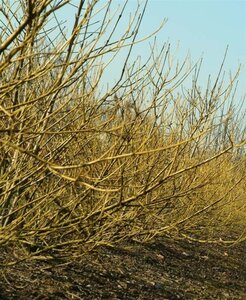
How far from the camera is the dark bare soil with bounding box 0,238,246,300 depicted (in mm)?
5531

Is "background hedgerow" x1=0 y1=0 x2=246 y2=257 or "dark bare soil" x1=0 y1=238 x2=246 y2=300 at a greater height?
"background hedgerow" x1=0 y1=0 x2=246 y2=257

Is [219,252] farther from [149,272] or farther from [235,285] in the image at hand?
[149,272]

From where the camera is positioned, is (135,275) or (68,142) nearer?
(68,142)

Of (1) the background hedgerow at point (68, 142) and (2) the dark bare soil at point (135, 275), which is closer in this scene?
(1) the background hedgerow at point (68, 142)

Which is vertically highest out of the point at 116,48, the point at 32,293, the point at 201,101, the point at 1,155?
the point at 201,101

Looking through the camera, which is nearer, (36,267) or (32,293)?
(32,293)

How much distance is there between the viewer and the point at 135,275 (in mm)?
7168

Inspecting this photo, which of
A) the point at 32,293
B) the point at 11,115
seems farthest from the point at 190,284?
the point at 11,115

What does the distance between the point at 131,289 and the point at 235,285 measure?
8.59 feet

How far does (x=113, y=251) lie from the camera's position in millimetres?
8289

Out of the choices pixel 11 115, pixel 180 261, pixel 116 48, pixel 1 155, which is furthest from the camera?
pixel 180 261

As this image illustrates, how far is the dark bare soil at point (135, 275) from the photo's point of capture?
553 cm

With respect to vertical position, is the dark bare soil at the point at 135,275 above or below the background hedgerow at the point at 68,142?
below

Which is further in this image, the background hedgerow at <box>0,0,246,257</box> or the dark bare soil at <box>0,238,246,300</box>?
the dark bare soil at <box>0,238,246,300</box>
